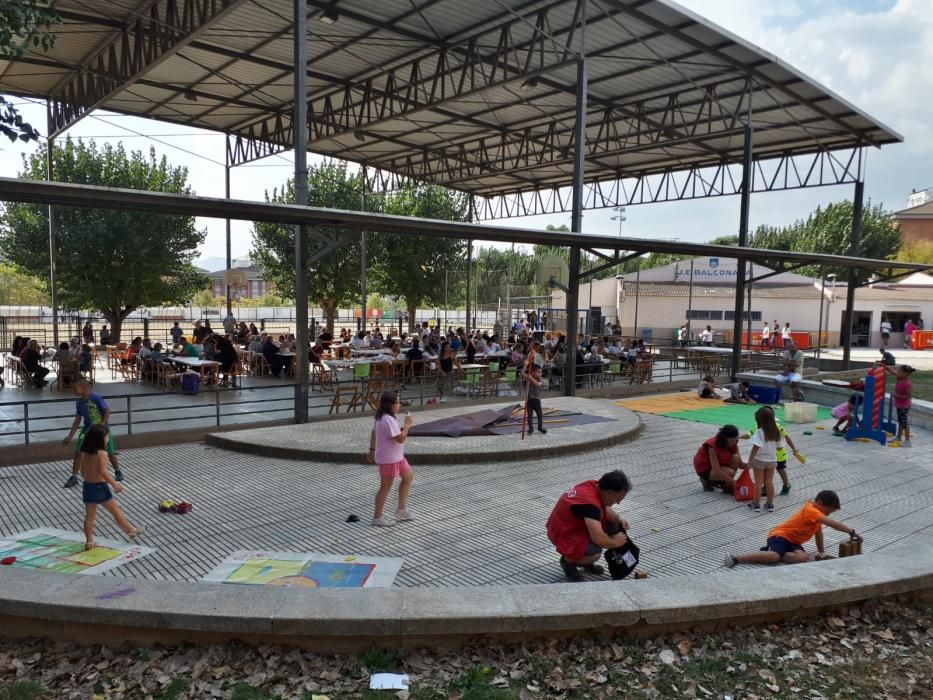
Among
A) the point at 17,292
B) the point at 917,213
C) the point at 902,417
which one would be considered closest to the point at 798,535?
the point at 902,417

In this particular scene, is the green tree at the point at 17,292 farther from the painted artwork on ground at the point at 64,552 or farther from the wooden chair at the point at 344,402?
the painted artwork on ground at the point at 64,552

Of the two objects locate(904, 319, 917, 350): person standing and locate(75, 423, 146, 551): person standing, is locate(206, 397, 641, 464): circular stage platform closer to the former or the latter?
locate(75, 423, 146, 551): person standing

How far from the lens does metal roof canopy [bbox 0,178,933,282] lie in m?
7.73

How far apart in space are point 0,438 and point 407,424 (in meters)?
7.35

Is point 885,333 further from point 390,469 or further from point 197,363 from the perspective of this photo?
point 390,469

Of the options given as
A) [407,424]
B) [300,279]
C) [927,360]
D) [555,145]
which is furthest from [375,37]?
[927,360]

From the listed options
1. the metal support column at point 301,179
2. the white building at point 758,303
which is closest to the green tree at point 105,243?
the metal support column at point 301,179

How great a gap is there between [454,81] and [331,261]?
515 inches

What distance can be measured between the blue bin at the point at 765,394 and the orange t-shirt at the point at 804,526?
11282 millimetres

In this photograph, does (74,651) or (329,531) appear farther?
(329,531)

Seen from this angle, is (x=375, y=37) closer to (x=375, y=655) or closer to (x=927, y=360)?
(x=375, y=655)

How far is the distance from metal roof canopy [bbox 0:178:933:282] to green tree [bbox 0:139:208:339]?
13894 millimetres

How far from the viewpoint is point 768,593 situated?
466 centimetres

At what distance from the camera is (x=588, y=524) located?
5117 mm
